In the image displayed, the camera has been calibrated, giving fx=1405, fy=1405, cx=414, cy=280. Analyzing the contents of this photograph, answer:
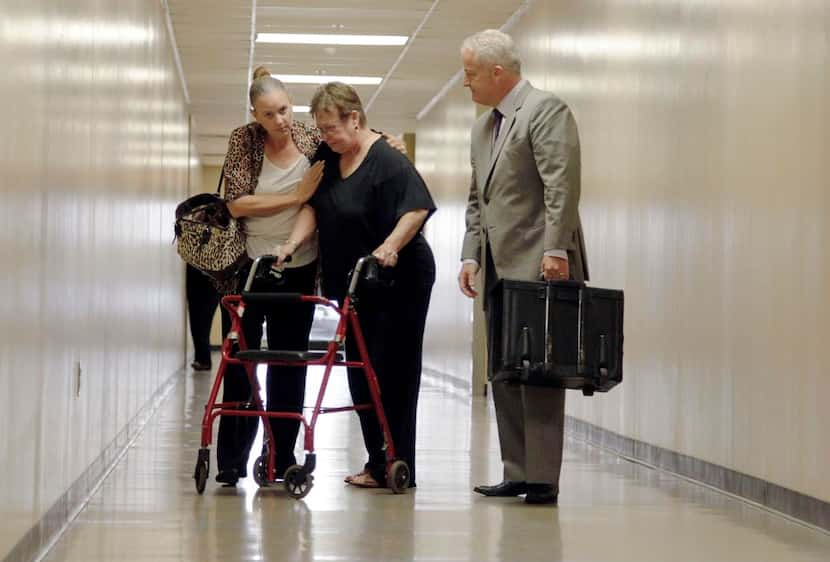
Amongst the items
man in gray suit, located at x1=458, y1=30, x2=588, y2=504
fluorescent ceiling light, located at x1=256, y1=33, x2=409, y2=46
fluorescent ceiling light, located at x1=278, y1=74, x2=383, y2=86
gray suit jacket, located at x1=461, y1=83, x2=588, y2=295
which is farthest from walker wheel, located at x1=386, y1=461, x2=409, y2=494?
fluorescent ceiling light, located at x1=278, y1=74, x2=383, y2=86

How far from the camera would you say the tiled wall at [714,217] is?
4816mm

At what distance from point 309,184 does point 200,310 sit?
41.2 feet

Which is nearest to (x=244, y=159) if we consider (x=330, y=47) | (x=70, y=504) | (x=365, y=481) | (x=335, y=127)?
(x=335, y=127)

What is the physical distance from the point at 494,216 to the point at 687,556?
170 cm

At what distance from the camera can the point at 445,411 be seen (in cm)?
1065

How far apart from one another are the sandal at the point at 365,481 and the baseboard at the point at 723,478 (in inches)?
55.2

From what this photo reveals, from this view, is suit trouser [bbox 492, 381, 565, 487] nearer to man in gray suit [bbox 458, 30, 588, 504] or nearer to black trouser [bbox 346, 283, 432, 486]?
man in gray suit [bbox 458, 30, 588, 504]

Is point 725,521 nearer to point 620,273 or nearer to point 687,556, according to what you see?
point 687,556

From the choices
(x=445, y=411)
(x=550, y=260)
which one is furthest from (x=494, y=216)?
(x=445, y=411)

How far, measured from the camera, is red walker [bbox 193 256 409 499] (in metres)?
5.02

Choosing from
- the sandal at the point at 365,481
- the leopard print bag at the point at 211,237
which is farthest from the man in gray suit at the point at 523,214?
the leopard print bag at the point at 211,237

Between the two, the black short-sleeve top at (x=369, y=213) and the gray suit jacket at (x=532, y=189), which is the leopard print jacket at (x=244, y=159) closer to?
the black short-sleeve top at (x=369, y=213)

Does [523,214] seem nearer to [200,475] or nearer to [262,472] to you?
[262,472]

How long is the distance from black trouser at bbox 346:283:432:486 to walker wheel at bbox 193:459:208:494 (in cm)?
65
